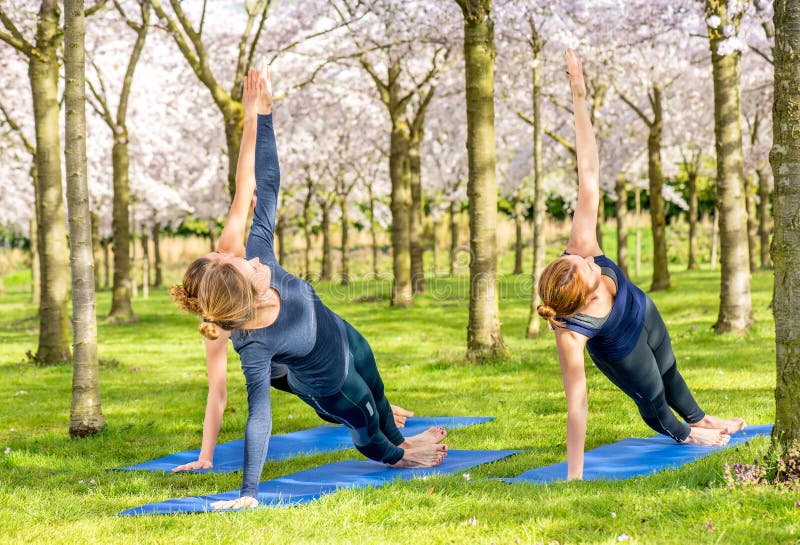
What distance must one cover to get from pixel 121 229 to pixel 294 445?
1341cm

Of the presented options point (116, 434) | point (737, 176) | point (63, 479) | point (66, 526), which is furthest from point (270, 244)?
point (737, 176)

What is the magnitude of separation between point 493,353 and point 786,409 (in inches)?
252

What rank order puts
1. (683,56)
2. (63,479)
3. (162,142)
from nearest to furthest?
(63,479) → (683,56) → (162,142)

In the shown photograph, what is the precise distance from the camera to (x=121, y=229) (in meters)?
19.3

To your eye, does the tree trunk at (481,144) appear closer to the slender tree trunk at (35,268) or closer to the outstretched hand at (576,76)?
the outstretched hand at (576,76)

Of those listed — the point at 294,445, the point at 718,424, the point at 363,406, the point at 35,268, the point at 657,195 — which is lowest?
the point at 294,445

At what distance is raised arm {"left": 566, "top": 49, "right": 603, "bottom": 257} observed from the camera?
514cm

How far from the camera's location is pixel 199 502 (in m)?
5.10

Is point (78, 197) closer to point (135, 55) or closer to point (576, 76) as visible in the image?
point (576, 76)

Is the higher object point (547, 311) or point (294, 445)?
point (547, 311)

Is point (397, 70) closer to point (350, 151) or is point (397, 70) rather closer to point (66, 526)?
point (350, 151)

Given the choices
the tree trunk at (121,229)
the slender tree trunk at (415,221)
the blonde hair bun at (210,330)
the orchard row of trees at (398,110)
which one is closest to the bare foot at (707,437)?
the orchard row of trees at (398,110)

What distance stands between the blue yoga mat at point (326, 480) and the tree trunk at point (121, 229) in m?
14.0

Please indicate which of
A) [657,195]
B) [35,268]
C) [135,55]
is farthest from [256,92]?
[35,268]
